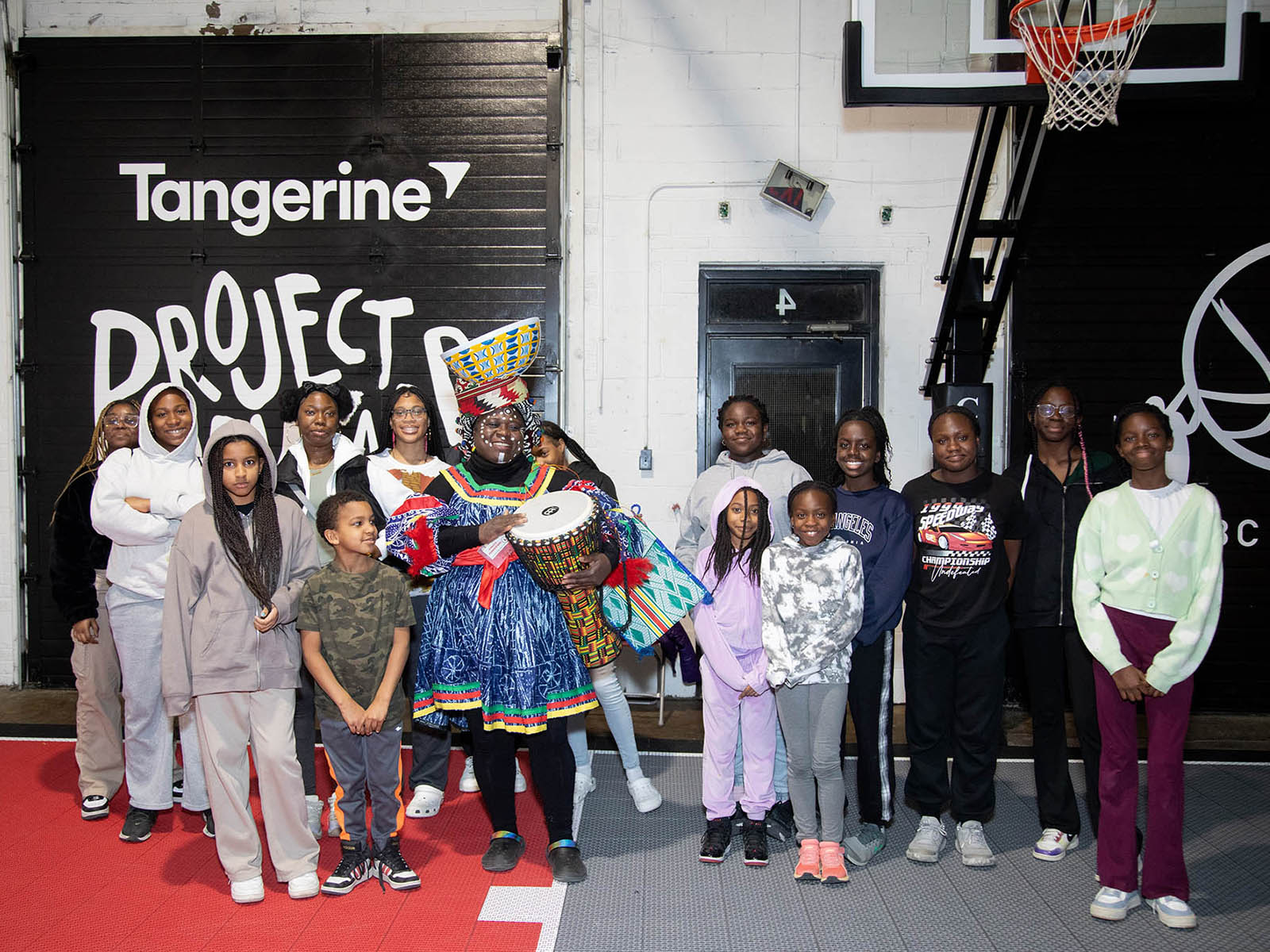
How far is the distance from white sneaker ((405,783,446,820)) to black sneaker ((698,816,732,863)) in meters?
1.03

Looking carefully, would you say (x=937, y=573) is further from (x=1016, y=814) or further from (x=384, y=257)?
(x=384, y=257)

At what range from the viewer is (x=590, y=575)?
314 cm

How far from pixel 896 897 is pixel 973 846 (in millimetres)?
406

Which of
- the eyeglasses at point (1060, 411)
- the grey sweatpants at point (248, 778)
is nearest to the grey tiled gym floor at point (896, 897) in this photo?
the grey sweatpants at point (248, 778)

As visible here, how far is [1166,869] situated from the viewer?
3074 millimetres

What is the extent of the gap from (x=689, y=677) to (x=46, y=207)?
14.4 feet

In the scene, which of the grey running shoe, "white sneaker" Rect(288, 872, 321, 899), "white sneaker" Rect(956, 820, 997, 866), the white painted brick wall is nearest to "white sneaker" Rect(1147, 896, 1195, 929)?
"white sneaker" Rect(956, 820, 997, 866)

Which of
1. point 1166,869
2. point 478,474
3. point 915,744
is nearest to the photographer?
point 1166,869

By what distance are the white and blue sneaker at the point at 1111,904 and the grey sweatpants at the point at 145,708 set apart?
9.79ft

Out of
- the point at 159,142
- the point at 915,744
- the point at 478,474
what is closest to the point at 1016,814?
the point at 915,744

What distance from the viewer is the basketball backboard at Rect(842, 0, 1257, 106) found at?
4.03 metres

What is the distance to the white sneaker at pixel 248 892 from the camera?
124 inches

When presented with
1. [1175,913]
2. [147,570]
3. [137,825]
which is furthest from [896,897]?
[147,570]

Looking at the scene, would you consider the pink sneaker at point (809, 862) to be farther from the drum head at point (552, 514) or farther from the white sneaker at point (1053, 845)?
the drum head at point (552, 514)
